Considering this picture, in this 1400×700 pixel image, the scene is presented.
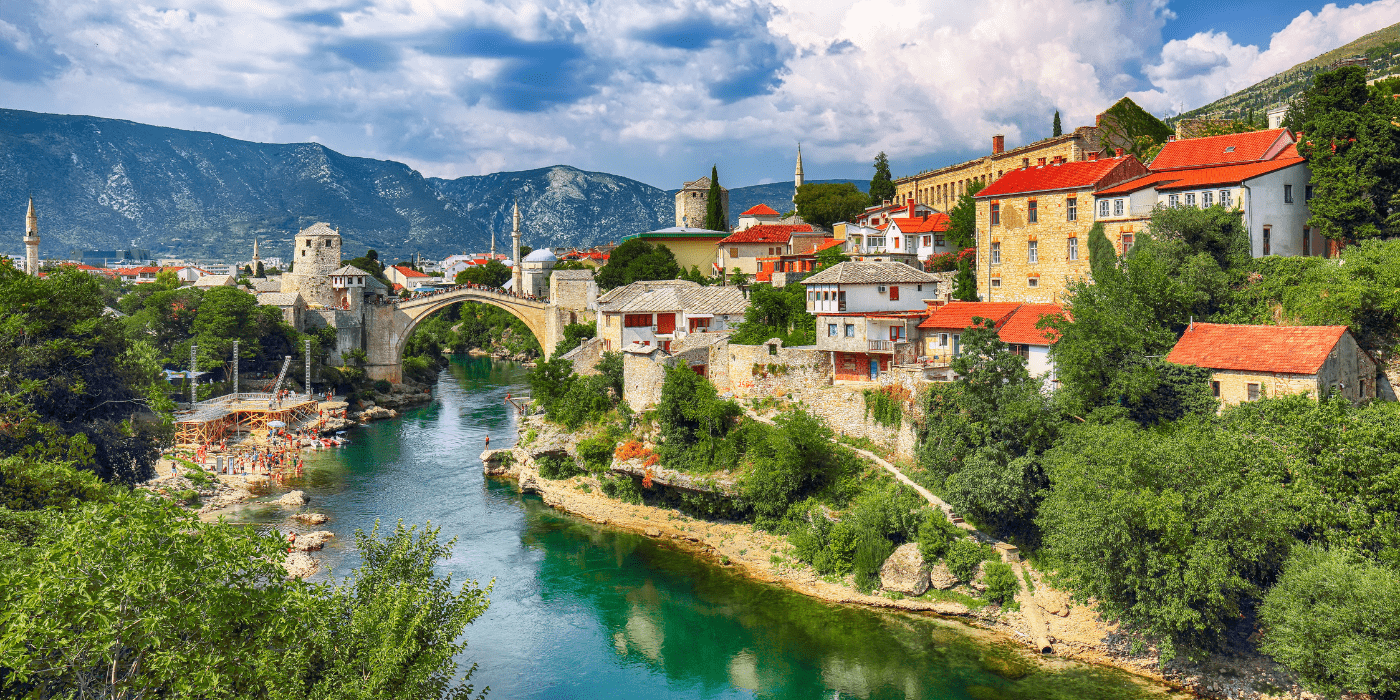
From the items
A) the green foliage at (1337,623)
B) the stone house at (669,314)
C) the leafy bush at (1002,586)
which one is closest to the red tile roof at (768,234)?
the stone house at (669,314)

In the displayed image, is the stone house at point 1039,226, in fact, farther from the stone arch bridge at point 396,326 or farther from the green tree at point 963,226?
the stone arch bridge at point 396,326

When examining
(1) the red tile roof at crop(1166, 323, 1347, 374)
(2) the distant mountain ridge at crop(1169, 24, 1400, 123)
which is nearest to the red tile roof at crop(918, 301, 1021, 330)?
(1) the red tile roof at crop(1166, 323, 1347, 374)

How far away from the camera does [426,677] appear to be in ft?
40.7

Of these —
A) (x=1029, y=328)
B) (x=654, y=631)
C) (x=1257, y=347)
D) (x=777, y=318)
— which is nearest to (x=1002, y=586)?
(x=1257, y=347)

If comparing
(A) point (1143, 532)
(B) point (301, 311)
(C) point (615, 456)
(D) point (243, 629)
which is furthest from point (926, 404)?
(B) point (301, 311)

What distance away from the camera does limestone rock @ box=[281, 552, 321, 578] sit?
2341 cm

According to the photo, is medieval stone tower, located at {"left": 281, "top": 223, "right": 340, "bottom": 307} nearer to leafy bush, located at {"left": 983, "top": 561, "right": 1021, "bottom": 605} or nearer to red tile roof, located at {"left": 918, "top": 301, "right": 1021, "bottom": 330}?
red tile roof, located at {"left": 918, "top": 301, "right": 1021, "bottom": 330}

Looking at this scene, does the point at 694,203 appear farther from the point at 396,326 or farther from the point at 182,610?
the point at 182,610

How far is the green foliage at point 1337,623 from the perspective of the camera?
46.9 feet

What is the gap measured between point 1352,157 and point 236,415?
1762 inches

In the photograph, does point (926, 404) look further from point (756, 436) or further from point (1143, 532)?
point (1143, 532)

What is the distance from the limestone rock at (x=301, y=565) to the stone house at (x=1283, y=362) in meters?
23.0

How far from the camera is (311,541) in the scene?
26.0 metres

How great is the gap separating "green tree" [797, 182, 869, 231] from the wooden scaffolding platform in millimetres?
30254
